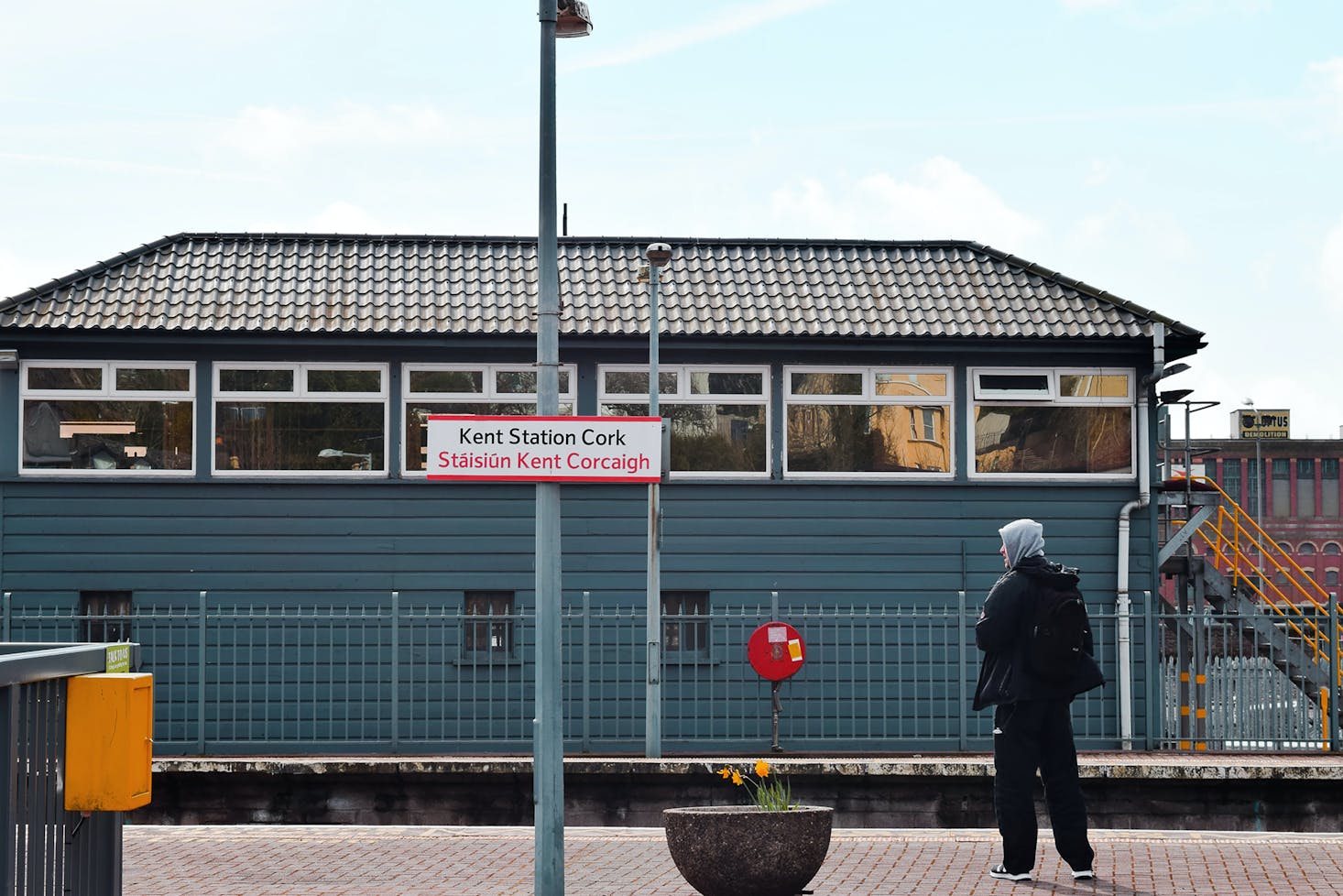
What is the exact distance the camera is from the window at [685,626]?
62.2 feet

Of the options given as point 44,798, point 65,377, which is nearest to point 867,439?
point 65,377

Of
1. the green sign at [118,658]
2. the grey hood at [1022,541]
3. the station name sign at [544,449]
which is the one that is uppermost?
the station name sign at [544,449]

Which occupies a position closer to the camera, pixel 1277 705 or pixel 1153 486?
pixel 1277 705

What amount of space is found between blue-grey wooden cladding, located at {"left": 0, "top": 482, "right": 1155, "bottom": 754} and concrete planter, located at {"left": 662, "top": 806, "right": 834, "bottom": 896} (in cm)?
971

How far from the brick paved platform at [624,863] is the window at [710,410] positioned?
764 centimetres

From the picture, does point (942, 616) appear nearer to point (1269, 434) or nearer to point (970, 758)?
point (970, 758)

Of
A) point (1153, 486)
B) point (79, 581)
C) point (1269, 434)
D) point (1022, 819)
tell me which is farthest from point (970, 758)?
point (1269, 434)

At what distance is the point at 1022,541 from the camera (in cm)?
938

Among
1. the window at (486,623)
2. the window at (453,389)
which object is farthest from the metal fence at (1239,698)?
the window at (453,389)

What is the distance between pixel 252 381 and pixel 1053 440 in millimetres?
9057

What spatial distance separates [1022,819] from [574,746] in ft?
28.9

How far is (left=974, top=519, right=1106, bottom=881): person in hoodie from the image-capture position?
30.7 feet

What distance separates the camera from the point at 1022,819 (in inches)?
368

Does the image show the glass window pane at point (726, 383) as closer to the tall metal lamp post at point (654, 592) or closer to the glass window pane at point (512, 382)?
the tall metal lamp post at point (654, 592)
